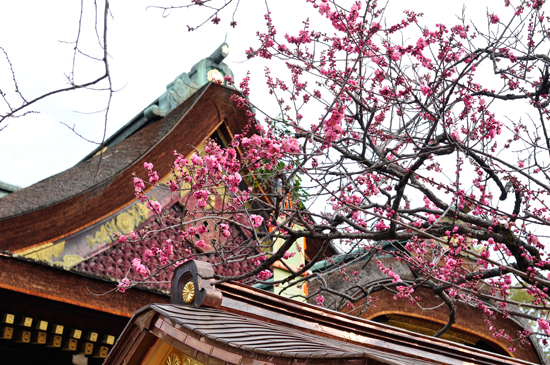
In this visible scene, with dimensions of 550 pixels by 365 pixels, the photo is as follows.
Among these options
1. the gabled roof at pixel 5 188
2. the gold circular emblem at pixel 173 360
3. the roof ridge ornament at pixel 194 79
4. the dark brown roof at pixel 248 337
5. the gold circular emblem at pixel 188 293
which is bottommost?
the gold circular emblem at pixel 173 360

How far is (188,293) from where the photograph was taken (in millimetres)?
2443

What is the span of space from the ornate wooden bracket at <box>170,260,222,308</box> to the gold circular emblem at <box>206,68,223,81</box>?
245 inches

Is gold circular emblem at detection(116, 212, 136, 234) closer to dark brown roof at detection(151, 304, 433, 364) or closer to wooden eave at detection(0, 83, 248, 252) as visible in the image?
wooden eave at detection(0, 83, 248, 252)

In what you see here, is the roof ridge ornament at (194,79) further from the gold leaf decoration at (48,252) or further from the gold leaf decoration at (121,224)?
the gold leaf decoration at (48,252)

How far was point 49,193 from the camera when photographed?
236 inches

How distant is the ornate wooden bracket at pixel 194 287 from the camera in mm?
2338

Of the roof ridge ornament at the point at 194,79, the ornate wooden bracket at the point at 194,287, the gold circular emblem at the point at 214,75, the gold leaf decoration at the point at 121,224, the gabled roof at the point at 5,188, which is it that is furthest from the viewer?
the gabled roof at the point at 5,188

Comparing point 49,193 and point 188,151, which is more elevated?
point 188,151

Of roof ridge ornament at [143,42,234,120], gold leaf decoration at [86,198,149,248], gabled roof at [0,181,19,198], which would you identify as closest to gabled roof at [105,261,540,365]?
gold leaf decoration at [86,198,149,248]

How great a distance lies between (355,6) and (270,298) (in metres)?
3.21

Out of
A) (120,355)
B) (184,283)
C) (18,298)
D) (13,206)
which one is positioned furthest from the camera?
(13,206)

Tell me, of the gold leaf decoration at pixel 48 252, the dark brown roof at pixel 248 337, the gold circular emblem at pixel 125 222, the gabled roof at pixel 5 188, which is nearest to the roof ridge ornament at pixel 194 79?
the gold circular emblem at pixel 125 222

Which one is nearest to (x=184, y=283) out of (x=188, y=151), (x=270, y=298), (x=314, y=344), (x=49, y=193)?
(x=270, y=298)

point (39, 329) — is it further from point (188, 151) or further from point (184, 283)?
point (188, 151)
